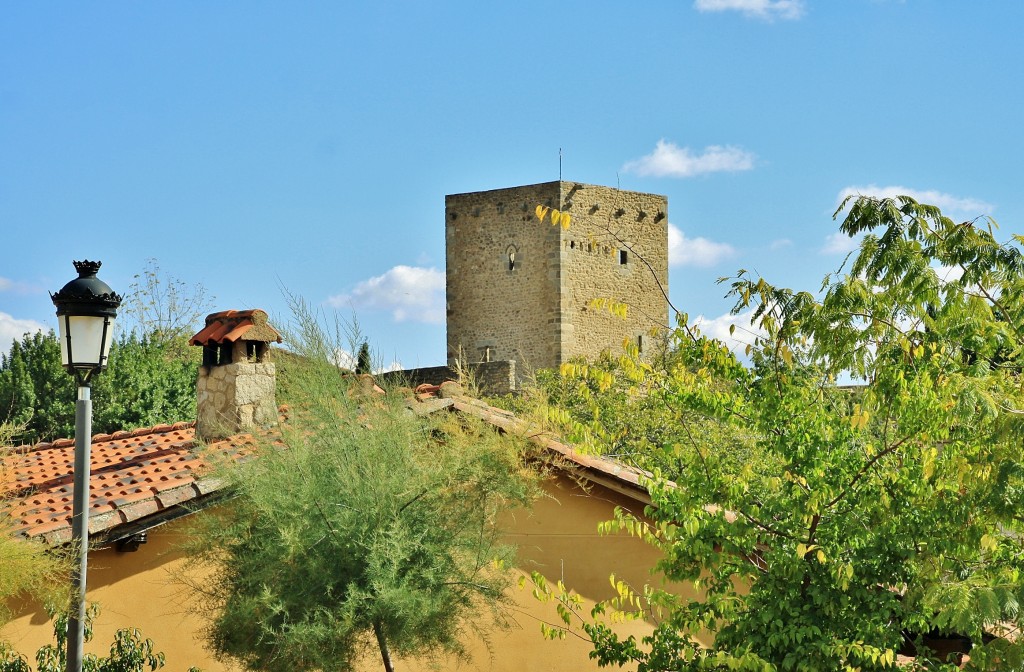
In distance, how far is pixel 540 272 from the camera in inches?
1550

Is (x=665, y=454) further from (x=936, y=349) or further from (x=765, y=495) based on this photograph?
(x=936, y=349)

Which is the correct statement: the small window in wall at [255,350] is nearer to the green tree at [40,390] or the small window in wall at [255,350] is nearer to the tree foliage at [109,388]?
the tree foliage at [109,388]

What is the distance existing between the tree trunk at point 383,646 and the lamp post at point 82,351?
1.79 meters

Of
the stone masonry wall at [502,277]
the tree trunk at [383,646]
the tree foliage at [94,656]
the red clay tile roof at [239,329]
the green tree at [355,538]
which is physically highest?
the stone masonry wall at [502,277]

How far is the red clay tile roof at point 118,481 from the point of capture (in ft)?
A: 29.4

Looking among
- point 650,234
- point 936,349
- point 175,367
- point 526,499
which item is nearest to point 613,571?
point 526,499

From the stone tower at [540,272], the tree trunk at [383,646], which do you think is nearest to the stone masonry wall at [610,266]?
the stone tower at [540,272]

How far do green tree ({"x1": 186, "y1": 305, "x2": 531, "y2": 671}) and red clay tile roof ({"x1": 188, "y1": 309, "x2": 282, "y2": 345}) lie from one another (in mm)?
2638

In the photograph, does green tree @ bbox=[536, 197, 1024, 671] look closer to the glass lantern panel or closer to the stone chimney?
the glass lantern panel

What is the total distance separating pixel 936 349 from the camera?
732 centimetres

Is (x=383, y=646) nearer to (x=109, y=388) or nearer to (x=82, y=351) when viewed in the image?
(x=82, y=351)

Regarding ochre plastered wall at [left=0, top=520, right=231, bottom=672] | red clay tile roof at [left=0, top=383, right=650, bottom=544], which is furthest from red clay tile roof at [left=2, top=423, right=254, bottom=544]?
ochre plastered wall at [left=0, top=520, right=231, bottom=672]

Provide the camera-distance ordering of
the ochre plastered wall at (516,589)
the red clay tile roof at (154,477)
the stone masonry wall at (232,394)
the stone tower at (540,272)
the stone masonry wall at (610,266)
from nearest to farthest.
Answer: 1. the red clay tile roof at (154,477)
2. the ochre plastered wall at (516,589)
3. the stone masonry wall at (232,394)
4. the stone tower at (540,272)
5. the stone masonry wall at (610,266)

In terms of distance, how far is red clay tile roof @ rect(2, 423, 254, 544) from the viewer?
353 inches
